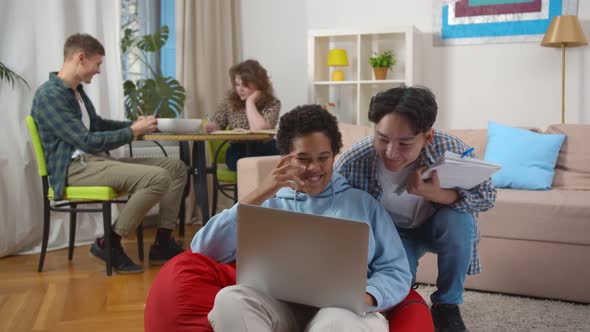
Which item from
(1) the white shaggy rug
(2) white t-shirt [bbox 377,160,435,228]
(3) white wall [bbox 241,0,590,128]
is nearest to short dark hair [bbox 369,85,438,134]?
(2) white t-shirt [bbox 377,160,435,228]

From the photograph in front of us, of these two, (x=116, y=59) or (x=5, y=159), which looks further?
(x=116, y=59)

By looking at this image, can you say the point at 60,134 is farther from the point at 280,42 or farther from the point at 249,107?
the point at 280,42

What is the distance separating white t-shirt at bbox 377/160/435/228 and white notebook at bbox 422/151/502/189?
117 mm

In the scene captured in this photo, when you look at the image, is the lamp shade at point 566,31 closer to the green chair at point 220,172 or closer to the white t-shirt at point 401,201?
the green chair at point 220,172

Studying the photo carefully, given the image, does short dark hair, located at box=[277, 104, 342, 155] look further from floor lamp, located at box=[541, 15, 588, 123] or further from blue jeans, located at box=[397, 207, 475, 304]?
floor lamp, located at box=[541, 15, 588, 123]

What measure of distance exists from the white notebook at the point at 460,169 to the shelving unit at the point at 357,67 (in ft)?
8.36

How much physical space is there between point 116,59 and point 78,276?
1481 mm

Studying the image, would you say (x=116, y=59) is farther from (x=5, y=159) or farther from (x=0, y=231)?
(x=0, y=231)

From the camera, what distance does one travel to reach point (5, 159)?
10.9ft

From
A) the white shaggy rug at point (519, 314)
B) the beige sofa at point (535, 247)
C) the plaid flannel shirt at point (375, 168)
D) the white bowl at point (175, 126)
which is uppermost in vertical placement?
the white bowl at point (175, 126)

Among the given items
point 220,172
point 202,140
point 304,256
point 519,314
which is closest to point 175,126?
point 202,140

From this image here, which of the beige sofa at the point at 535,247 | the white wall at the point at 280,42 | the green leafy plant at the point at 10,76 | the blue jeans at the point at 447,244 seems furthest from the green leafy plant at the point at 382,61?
the blue jeans at the point at 447,244

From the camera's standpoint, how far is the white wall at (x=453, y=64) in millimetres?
4090

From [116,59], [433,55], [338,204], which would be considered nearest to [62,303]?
[338,204]
